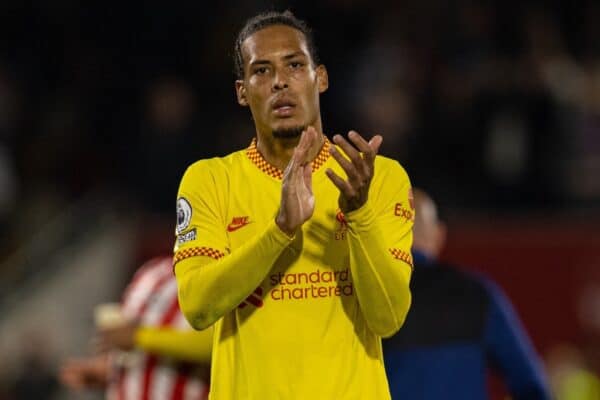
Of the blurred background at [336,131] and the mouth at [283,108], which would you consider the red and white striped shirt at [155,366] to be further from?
the blurred background at [336,131]

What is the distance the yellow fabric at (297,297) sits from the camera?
3.97 m

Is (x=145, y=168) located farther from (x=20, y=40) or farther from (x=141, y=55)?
(x=20, y=40)

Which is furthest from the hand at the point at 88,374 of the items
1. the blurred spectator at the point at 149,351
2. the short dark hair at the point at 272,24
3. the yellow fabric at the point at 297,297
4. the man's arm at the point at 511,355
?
the short dark hair at the point at 272,24

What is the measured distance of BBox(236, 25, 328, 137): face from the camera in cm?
410

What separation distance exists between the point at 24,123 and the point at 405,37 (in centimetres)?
301

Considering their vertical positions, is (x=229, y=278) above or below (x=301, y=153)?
below

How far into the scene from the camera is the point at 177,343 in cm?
568

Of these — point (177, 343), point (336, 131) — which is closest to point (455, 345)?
point (177, 343)

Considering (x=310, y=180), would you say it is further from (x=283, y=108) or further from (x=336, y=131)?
(x=336, y=131)

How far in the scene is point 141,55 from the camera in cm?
1243

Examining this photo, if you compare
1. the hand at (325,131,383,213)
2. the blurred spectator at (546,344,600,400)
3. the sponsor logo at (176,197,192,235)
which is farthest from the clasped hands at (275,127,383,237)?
the blurred spectator at (546,344,600,400)

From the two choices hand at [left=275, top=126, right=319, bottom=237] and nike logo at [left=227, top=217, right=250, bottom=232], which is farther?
nike logo at [left=227, top=217, right=250, bottom=232]

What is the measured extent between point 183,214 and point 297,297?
1.26 feet

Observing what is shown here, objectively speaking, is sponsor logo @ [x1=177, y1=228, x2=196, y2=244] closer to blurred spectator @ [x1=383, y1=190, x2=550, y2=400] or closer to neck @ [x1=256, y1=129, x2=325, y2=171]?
neck @ [x1=256, y1=129, x2=325, y2=171]
